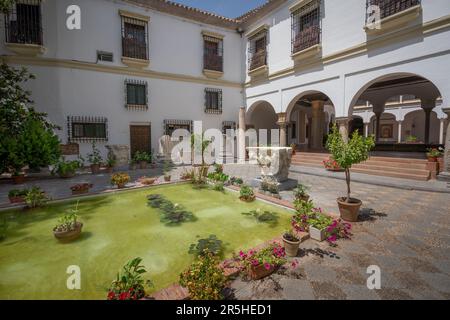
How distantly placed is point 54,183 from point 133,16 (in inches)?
395

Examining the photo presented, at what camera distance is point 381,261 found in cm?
347

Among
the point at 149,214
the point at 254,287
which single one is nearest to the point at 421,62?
the point at 254,287

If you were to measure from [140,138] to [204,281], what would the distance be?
40.8 feet

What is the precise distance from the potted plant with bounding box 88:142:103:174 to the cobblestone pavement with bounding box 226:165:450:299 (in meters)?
10.4

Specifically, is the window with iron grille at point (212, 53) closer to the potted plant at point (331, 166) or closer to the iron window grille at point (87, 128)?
the iron window grille at point (87, 128)

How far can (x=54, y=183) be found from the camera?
29.4 ft

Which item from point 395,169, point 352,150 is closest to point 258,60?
point 395,169

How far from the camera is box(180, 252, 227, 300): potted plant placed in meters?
2.52

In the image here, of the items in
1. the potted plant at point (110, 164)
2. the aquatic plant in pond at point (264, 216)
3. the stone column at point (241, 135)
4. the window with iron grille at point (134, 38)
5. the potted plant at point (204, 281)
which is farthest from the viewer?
the stone column at point (241, 135)

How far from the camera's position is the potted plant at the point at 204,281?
252cm

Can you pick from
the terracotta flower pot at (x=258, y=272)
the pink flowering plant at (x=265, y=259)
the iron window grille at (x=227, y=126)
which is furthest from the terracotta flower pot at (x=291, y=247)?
the iron window grille at (x=227, y=126)

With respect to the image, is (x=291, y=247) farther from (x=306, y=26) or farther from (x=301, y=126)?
(x=301, y=126)

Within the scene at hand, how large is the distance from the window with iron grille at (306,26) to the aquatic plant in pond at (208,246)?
11810 millimetres

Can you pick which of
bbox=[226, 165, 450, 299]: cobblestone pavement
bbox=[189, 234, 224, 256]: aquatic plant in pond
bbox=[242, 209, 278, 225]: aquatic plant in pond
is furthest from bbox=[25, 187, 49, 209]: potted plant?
bbox=[226, 165, 450, 299]: cobblestone pavement
